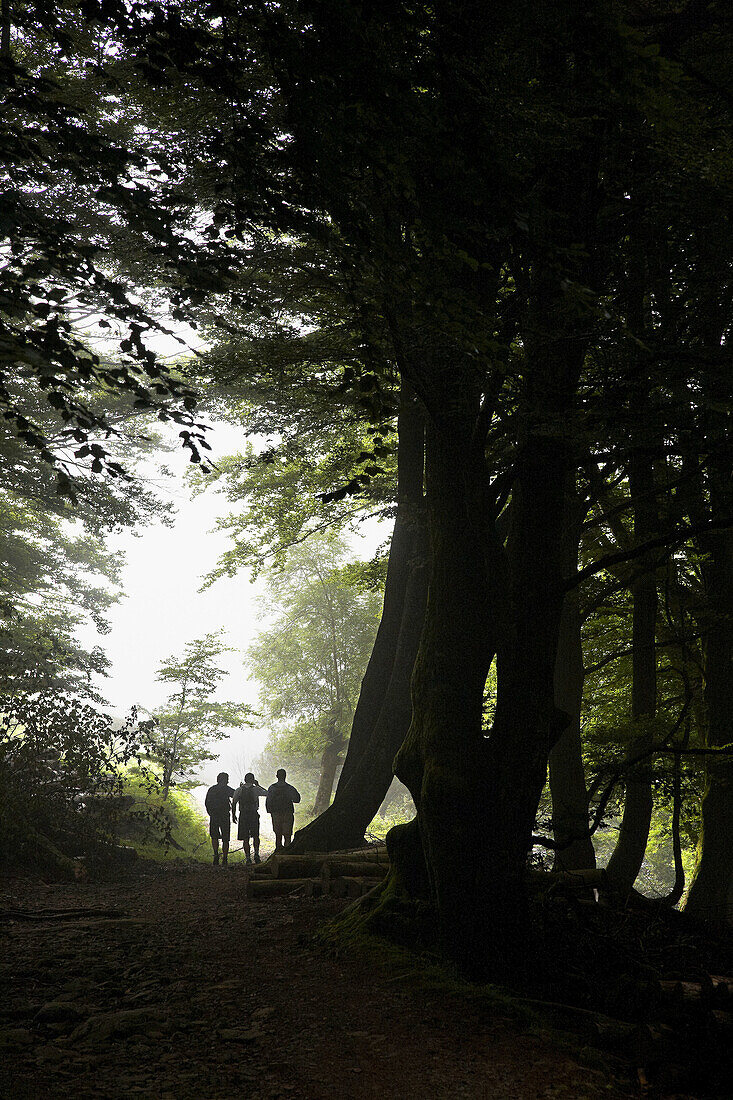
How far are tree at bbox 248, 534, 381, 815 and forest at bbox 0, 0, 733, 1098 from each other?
17981mm

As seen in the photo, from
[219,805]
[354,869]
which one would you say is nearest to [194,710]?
[219,805]

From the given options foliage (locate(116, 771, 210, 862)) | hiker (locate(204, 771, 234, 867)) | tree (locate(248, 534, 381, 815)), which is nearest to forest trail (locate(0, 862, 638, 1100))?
foliage (locate(116, 771, 210, 862))

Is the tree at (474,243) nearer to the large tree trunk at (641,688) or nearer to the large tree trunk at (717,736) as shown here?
the large tree trunk at (641,688)

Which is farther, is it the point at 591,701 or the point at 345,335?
the point at 591,701

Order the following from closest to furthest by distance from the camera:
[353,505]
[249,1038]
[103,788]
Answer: [249,1038] < [103,788] < [353,505]

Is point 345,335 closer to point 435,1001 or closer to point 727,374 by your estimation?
point 727,374

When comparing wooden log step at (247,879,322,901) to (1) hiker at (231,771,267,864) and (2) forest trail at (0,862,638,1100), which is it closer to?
(2) forest trail at (0,862,638,1100)

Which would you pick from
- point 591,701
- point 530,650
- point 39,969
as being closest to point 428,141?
point 530,650

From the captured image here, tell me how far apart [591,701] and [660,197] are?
12025 millimetres

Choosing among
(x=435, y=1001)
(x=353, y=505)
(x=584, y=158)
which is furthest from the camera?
(x=353, y=505)

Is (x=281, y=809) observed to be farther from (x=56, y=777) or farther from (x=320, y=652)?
(x=320, y=652)

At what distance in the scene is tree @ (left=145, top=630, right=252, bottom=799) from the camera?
70.2 ft

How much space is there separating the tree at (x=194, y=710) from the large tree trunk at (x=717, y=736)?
14312mm

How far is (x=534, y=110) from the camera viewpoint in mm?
4438
